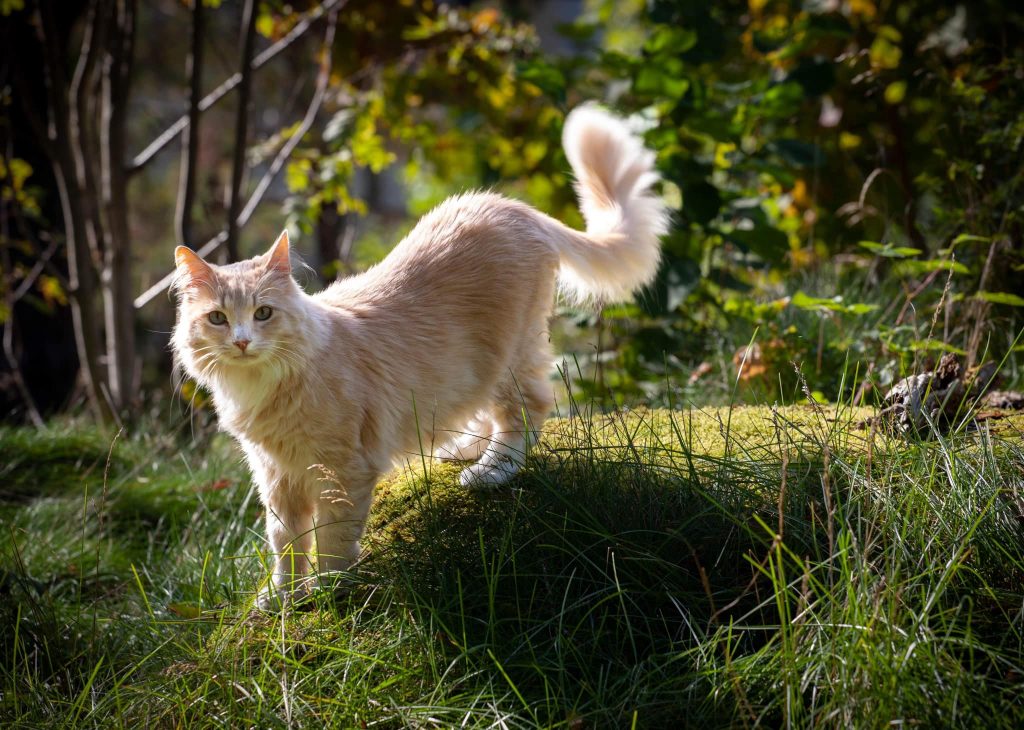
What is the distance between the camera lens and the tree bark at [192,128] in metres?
Answer: 4.36

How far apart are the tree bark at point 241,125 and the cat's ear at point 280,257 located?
213 cm

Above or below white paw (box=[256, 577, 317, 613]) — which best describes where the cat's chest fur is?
above

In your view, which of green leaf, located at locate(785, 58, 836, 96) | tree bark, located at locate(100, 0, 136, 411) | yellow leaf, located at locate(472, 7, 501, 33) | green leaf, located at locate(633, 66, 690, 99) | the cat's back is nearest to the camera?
the cat's back

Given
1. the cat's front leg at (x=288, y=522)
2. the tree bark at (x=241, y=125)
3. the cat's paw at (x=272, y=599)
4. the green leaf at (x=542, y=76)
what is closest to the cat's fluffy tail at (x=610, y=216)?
the green leaf at (x=542, y=76)

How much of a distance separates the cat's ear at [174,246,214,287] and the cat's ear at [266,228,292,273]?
0.57 feet

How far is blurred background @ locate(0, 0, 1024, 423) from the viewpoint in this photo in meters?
3.66

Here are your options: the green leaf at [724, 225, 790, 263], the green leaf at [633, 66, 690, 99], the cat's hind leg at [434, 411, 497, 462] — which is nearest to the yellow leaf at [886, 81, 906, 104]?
the green leaf at [724, 225, 790, 263]

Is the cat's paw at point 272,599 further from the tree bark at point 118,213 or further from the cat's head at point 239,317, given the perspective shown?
the tree bark at point 118,213

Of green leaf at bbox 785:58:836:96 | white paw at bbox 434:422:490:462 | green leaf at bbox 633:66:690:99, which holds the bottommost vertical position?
white paw at bbox 434:422:490:462

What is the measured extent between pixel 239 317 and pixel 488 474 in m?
0.84

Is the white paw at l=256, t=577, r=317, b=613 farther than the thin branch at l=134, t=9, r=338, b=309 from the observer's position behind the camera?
No

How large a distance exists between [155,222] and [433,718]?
10642 millimetres

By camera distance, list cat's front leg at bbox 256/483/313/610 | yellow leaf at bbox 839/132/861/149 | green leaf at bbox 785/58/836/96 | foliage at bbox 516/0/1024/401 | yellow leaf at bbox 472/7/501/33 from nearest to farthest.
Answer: cat's front leg at bbox 256/483/313/610 < foliage at bbox 516/0/1024/401 < green leaf at bbox 785/58/836/96 < yellow leaf at bbox 472/7/501/33 < yellow leaf at bbox 839/132/861/149

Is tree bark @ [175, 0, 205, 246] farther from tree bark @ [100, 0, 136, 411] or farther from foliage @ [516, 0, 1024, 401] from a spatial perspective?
foliage @ [516, 0, 1024, 401]
